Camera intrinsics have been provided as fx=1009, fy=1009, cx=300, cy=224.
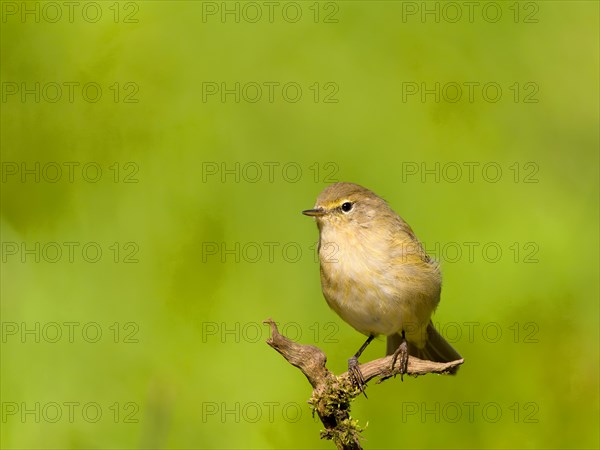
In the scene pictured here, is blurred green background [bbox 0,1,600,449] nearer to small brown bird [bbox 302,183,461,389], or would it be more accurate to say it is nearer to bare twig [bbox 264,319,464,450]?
small brown bird [bbox 302,183,461,389]

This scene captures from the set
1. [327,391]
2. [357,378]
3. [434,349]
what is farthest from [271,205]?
[327,391]

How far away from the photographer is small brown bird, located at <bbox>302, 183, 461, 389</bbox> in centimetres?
588

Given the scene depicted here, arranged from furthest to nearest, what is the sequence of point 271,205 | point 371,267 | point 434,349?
point 271,205
point 434,349
point 371,267

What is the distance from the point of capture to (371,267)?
5.90 m

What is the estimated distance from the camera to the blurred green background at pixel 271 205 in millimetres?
6590

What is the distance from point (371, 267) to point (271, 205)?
1.71 metres

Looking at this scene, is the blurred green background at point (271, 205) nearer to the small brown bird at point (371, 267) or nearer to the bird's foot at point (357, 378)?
the small brown bird at point (371, 267)

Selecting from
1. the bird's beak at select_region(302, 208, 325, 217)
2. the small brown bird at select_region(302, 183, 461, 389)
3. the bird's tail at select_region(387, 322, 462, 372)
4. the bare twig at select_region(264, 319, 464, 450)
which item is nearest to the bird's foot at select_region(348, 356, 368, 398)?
the bare twig at select_region(264, 319, 464, 450)

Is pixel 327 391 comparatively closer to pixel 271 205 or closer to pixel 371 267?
pixel 371 267

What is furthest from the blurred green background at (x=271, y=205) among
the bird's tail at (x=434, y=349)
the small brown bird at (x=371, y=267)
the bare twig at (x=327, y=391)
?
the bare twig at (x=327, y=391)

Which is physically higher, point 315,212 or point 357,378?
point 315,212

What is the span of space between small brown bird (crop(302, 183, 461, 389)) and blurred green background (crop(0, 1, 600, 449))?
78cm

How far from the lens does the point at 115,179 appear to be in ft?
24.9

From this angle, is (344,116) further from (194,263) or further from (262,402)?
(262,402)
